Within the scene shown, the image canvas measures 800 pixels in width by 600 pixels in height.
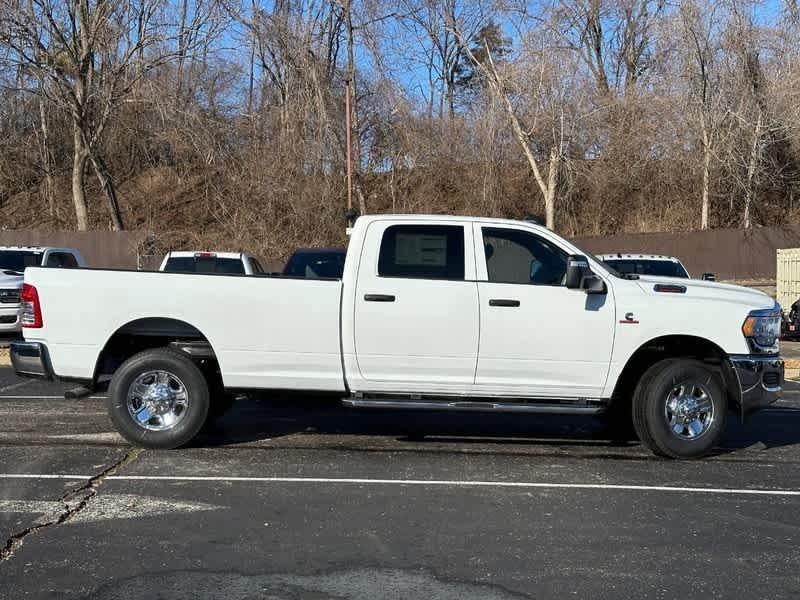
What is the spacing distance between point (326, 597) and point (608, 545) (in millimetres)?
1878

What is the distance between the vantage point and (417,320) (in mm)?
7977

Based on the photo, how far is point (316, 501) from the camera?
6703mm

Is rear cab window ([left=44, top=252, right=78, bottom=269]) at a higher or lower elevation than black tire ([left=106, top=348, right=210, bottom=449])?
higher

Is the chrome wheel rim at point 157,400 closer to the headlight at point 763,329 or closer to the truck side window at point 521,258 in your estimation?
the truck side window at point 521,258

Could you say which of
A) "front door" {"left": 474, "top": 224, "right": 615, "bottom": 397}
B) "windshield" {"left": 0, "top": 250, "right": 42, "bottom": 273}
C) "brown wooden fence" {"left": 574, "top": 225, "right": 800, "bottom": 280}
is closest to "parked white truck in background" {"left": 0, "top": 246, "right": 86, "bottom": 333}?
"windshield" {"left": 0, "top": 250, "right": 42, "bottom": 273}

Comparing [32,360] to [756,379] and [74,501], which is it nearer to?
[74,501]

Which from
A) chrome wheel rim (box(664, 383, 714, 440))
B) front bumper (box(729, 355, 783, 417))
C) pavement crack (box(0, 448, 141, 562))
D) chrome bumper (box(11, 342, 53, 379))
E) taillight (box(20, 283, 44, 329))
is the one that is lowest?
pavement crack (box(0, 448, 141, 562))

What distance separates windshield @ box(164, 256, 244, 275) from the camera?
1645 centimetres

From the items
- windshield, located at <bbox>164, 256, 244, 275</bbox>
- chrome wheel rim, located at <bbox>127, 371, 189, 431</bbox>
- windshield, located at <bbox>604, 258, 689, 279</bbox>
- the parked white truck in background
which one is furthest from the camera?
the parked white truck in background

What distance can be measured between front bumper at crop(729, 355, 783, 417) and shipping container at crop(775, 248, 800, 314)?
16.3 meters

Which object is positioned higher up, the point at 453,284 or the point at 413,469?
the point at 453,284

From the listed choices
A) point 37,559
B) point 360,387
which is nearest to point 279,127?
point 360,387

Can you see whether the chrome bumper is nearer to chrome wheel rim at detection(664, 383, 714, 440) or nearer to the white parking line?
the white parking line

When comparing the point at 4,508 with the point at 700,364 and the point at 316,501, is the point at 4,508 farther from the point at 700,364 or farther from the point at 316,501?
the point at 700,364
